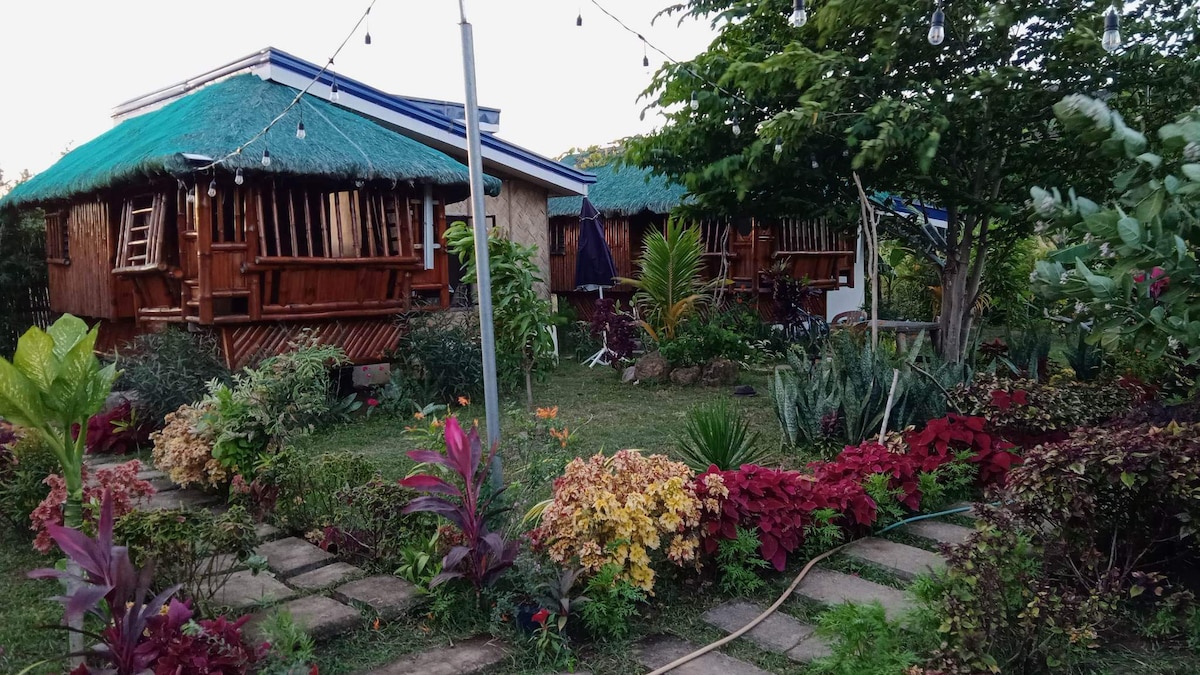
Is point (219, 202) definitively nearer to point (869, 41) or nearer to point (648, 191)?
point (869, 41)

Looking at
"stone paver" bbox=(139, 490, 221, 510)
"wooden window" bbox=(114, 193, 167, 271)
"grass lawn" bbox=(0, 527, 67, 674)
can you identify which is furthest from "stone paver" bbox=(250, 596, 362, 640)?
"wooden window" bbox=(114, 193, 167, 271)

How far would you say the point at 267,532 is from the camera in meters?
4.46

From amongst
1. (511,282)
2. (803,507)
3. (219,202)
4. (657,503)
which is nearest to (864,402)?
(803,507)

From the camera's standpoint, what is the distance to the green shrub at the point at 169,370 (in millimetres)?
7086

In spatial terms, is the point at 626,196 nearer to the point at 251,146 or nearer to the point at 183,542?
the point at 251,146

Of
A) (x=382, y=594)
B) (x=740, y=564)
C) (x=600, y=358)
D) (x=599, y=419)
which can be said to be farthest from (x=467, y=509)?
(x=600, y=358)

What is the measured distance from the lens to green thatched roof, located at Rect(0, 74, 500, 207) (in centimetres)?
781

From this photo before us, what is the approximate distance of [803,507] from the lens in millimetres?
3973

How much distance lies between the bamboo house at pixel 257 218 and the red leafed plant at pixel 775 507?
17.2 feet

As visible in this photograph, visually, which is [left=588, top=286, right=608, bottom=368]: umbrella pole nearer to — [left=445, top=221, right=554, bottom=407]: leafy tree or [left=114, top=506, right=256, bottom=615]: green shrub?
[left=445, top=221, right=554, bottom=407]: leafy tree

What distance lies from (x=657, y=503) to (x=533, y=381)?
6554 mm

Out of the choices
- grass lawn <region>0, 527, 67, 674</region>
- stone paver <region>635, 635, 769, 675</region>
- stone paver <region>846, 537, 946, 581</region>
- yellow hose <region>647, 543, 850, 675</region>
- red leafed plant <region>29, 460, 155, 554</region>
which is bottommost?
stone paver <region>635, 635, 769, 675</region>

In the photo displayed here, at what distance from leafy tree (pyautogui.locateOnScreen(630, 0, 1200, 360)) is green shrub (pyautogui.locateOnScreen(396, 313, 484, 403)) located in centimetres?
263

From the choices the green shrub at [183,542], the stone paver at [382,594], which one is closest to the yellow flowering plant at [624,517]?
the stone paver at [382,594]
